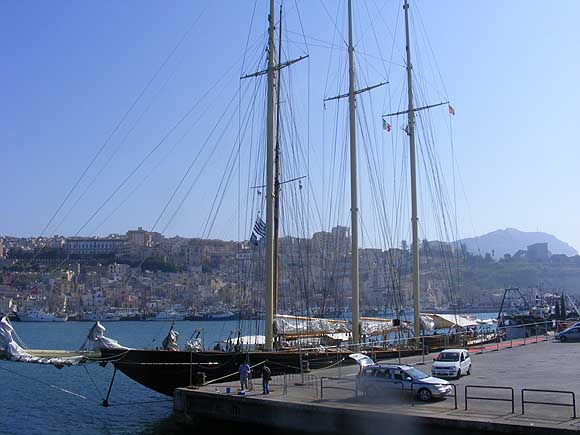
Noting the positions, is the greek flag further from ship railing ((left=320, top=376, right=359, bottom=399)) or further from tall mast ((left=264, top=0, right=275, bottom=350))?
ship railing ((left=320, top=376, right=359, bottom=399))

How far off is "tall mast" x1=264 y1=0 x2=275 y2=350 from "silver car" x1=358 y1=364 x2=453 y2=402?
856 cm

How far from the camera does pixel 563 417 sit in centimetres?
1933

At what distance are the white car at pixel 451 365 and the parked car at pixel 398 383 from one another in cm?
593

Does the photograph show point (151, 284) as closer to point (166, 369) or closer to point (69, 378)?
point (69, 378)

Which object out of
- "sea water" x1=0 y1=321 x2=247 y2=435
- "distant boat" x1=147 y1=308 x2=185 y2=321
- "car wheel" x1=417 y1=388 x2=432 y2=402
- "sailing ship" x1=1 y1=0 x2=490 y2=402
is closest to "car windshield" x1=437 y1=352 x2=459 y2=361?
"sailing ship" x1=1 y1=0 x2=490 y2=402

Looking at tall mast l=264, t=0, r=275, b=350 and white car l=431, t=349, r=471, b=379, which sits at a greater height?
tall mast l=264, t=0, r=275, b=350

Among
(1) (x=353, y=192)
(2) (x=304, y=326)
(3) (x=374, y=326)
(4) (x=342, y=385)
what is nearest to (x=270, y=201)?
(1) (x=353, y=192)

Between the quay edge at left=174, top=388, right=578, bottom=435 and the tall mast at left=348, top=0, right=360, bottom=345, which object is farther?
the tall mast at left=348, top=0, right=360, bottom=345

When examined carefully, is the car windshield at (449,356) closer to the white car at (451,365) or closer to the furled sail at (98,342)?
the white car at (451,365)

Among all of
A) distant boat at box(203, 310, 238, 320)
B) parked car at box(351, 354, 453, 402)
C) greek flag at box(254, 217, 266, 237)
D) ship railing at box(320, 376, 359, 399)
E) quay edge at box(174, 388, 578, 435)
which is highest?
greek flag at box(254, 217, 266, 237)

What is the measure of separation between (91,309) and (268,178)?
545 ft

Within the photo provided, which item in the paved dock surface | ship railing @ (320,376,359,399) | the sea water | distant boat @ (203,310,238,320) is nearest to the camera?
the paved dock surface

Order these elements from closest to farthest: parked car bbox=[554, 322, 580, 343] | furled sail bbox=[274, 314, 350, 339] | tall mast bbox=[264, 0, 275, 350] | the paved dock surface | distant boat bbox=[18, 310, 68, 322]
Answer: the paved dock surface
tall mast bbox=[264, 0, 275, 350]
furled sail bbox=[274, 314, 350, 339]
parked car bbox=[554, 322, 580, 343]
distant boat bbox=[18, 310, 68, 322]

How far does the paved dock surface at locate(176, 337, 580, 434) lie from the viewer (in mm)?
19219
